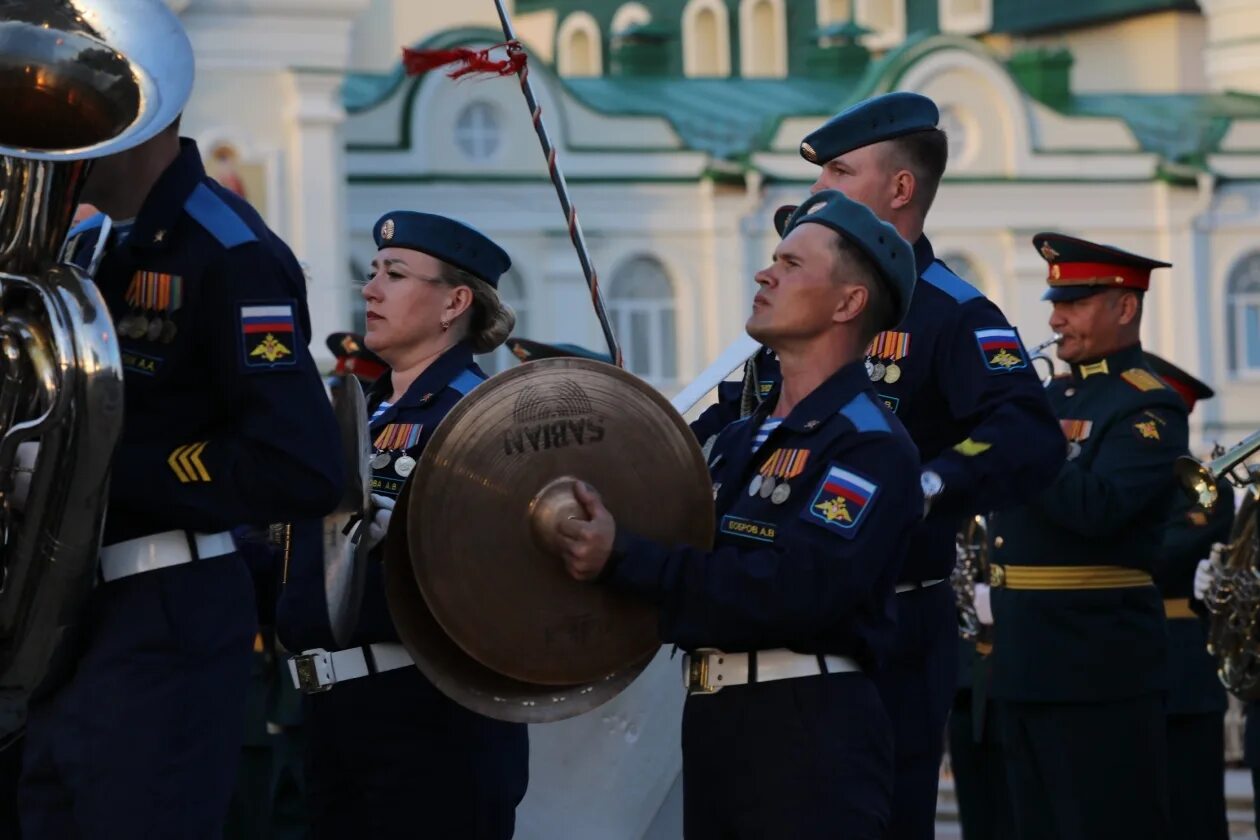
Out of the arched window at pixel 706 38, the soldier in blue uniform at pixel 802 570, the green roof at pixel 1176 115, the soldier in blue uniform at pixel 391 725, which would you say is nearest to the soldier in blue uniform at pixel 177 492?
the soldier in blue uniform at pixel 802 570

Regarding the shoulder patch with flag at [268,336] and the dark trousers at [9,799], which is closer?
the shoulder patch with flag at [268,336]

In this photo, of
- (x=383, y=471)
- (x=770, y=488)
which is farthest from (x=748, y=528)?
(x=383, y=471)

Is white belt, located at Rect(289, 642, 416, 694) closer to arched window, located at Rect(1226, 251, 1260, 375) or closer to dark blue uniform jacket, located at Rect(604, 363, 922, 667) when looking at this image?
dark blue uniform jacket, located at Rect(604, 363, 922, 667)

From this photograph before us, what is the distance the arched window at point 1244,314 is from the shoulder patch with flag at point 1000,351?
34013 millimetres

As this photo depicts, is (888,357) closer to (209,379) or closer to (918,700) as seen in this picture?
(918,700)

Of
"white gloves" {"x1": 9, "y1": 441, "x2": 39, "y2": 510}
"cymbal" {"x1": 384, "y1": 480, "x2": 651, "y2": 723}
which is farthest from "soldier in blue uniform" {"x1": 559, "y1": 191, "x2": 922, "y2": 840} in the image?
"white gloves" {"x1": 9, "y1": 441, "x2": 39, "y2": 510}

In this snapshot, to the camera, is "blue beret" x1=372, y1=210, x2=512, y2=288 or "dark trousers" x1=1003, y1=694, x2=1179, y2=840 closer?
"blue beret" x1=372, y1=210, x2=512, y2=288

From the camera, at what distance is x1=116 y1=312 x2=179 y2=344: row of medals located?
4.86m

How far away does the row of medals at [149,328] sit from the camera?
15.9 feet

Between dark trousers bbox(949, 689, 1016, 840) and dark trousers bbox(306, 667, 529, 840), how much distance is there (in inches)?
146

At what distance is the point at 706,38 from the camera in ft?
174

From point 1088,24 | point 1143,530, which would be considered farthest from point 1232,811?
point 1088,24

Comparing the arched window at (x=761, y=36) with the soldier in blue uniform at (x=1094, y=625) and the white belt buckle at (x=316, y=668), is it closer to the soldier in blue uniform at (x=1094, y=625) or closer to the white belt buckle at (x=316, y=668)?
the soldier in blue uniform at (x=1094, y=625)

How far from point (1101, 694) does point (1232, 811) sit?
5.34 m
